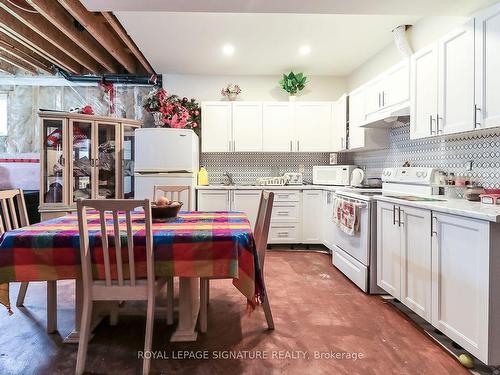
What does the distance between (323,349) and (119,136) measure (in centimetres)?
368

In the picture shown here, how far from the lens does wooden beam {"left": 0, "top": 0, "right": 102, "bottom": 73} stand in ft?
9.84

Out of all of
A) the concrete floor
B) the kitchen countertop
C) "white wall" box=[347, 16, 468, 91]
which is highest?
"white wall" box=[347, 16, 468, 91]

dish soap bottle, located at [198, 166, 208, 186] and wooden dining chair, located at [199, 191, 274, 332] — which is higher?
dish soap bottle, located at [198, 166, 208, 186]

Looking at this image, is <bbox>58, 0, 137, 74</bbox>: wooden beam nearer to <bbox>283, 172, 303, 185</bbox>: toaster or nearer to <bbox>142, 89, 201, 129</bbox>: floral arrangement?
<bbox>142, 89, 201, 129</bbox>: floral arrangement

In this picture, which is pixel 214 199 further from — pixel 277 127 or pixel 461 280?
pixel 461 280

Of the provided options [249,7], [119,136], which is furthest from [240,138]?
[249,7]

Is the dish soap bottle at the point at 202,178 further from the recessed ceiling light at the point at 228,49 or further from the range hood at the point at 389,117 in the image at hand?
the range hood at the point at 389,117

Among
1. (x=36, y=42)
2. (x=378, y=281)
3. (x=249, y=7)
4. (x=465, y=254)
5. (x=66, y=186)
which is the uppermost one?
(x=36, y=42)

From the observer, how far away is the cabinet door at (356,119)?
3701 millimetres

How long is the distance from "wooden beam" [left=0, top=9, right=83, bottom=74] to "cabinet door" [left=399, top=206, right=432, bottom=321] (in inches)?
167

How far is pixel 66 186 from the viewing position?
13.2 feet

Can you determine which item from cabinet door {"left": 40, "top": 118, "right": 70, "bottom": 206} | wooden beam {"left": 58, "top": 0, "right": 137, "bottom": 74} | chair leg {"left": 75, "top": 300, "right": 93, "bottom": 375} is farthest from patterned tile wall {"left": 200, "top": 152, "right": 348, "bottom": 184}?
chair leg {"left": 75, "top": 300, "right": 93, "bottom": 375}

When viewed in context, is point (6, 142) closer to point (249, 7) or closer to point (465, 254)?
point (249, 7)

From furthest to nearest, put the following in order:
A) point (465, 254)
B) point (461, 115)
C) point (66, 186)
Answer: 1. point (66, 186)
2. point (461, 115)
3. point (465, 254)
